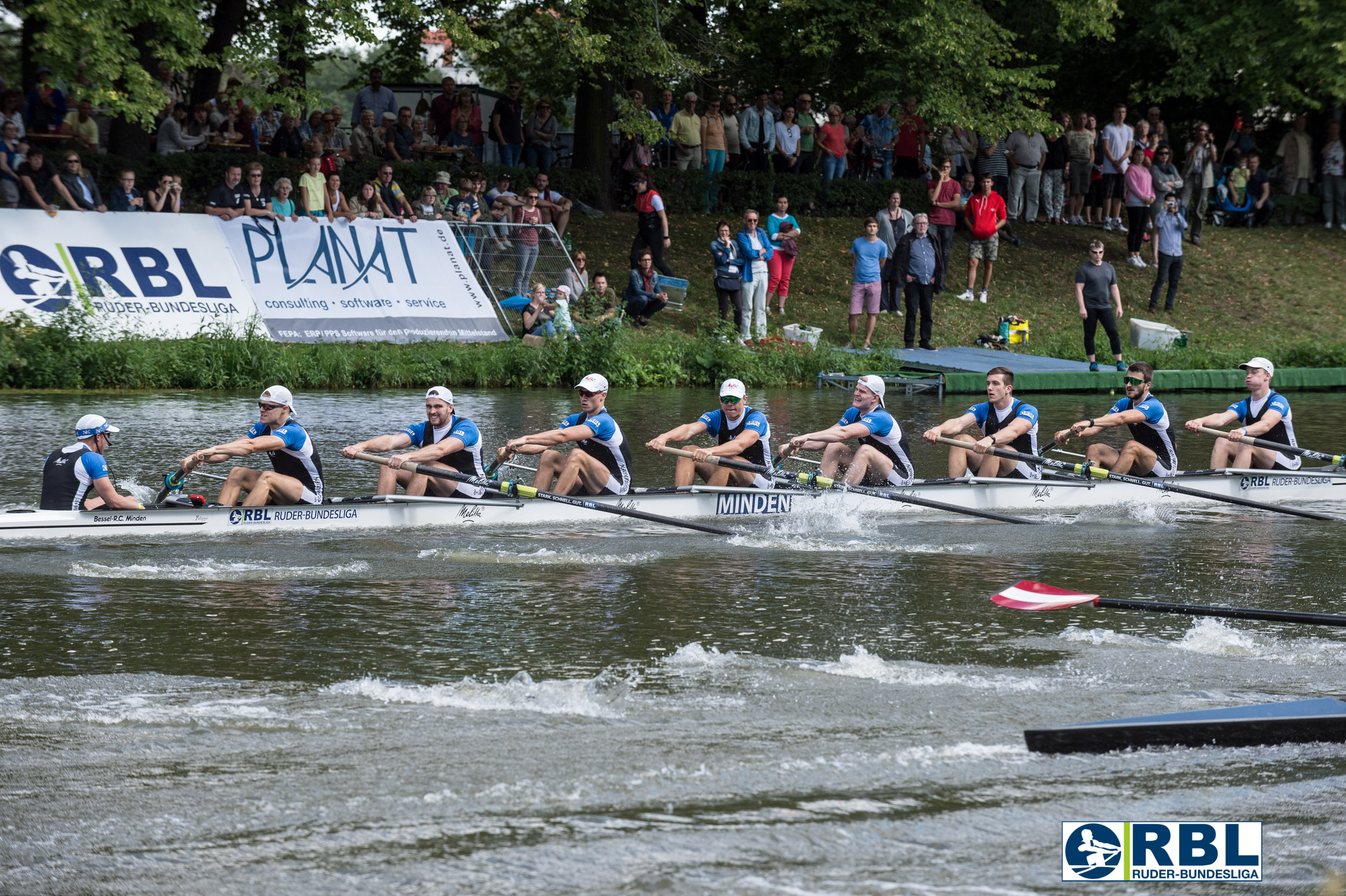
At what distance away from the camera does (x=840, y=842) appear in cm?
562

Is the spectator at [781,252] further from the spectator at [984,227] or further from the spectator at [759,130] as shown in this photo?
the spectator at [984,227]

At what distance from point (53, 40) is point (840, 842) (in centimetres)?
1646

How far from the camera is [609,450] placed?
12.3 m

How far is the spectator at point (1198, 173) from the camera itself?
29.0 metres

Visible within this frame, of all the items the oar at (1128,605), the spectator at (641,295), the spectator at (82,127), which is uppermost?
the spectator at (82,127)

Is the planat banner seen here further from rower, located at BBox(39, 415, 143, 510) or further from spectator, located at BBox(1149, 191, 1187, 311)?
spectator, located at BBox(1149, 191, 1187, 311)

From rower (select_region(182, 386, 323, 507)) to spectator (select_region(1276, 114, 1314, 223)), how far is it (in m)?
26.8

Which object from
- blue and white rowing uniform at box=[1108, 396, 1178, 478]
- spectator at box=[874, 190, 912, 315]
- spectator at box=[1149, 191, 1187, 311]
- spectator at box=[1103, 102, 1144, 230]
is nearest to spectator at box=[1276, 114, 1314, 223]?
spectator at box=[1103, 102, 1144, 230]

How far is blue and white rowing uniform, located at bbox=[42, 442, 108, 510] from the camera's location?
1063 centimetres

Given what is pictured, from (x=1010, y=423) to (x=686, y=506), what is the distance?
321cm

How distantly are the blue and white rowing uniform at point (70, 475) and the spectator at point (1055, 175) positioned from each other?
22.3 m

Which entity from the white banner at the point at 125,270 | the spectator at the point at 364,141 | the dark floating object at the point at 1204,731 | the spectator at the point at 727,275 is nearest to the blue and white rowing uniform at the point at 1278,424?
the dark floating object at the point at 1204,731

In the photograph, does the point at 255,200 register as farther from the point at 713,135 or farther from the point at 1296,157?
the point at 1296,157

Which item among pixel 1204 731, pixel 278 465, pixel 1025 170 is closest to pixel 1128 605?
pixel 1204 731
